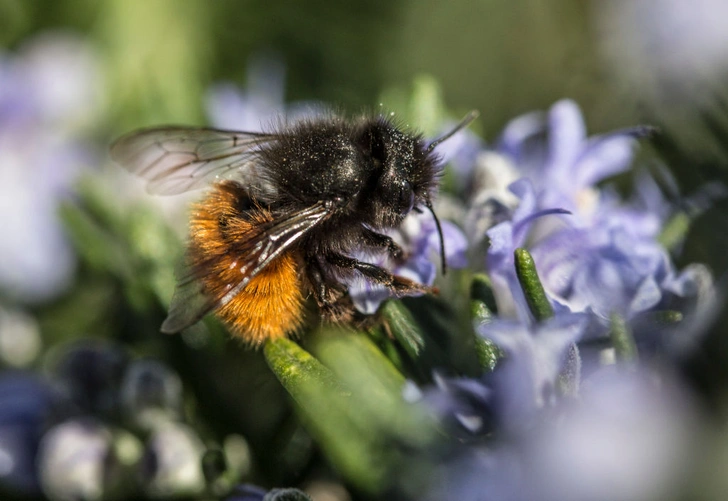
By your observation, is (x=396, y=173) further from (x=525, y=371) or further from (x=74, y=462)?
(x=74, y=462)

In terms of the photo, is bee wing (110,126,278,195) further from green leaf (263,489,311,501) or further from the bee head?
green leaf (263,489,311,501)

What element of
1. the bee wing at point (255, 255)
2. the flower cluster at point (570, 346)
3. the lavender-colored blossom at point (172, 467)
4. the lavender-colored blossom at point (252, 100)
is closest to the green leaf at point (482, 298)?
the flower cluster at point (570, 346)

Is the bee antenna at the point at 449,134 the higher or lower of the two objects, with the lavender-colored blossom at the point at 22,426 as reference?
higher

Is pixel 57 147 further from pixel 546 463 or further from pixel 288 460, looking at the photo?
pixel 546 463

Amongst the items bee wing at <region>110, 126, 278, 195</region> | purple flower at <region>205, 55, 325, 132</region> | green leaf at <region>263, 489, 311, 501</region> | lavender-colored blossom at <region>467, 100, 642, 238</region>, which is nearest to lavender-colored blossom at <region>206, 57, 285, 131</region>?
purple flower at <region>205, 55, 325, 132</region>

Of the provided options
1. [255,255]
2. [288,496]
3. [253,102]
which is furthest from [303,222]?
[253,102]

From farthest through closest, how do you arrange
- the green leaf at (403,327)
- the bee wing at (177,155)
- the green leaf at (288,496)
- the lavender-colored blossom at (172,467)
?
the bee wing at (177,155)
the lavender-colored blossom at (172,467)
the green leaf at (403,327)
the green leaf at (288,496)

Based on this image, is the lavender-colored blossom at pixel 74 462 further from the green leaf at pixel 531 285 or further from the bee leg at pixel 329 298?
the green leaf at pixel 531 285

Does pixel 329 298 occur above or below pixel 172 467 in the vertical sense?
above

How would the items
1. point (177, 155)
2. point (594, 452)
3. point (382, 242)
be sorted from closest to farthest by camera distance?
point (594, 452) < point (382, 242) < point (177, 155)
